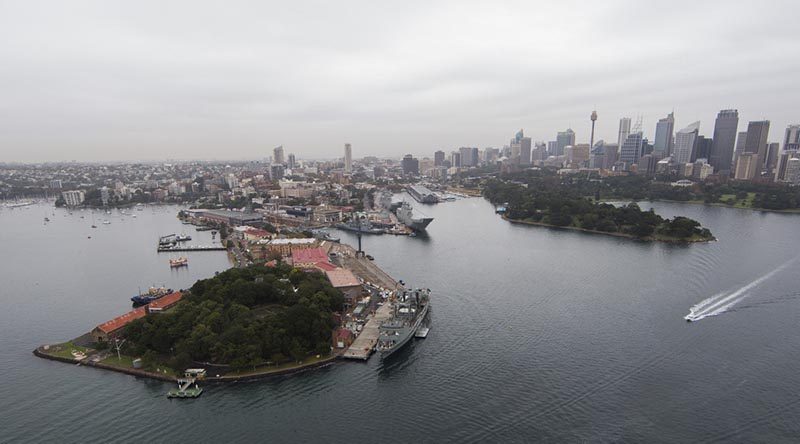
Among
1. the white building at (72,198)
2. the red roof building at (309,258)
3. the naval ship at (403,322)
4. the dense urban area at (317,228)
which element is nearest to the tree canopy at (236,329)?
the dense urban area at (317,228)

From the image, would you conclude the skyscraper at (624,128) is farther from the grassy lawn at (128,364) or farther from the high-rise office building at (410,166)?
the grassy lawn at (128,364)

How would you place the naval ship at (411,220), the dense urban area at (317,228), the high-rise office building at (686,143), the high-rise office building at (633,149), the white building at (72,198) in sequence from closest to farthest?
the dense urban area at (317,228) < the naval ship at (411,220) < the white building at (72,198) < the high-rise office building at (686,143) < the high-rise office building at (633,149)

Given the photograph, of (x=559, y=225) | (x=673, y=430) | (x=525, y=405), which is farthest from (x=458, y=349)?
(x=559, y=225)

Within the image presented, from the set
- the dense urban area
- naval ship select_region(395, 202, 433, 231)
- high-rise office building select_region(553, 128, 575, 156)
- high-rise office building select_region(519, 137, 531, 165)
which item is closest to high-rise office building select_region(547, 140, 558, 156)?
high-rise office building select_region(553, 128, 575, 156)

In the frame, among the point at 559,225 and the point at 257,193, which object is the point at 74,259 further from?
the point at 559,225

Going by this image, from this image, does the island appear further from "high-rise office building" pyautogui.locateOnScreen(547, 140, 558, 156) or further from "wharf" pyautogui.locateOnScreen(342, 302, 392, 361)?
"high-rise office building" pyautogui.locateOnScreen(547, 140, 558, 156)

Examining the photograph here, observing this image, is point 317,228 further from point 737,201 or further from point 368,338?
point 737,201
